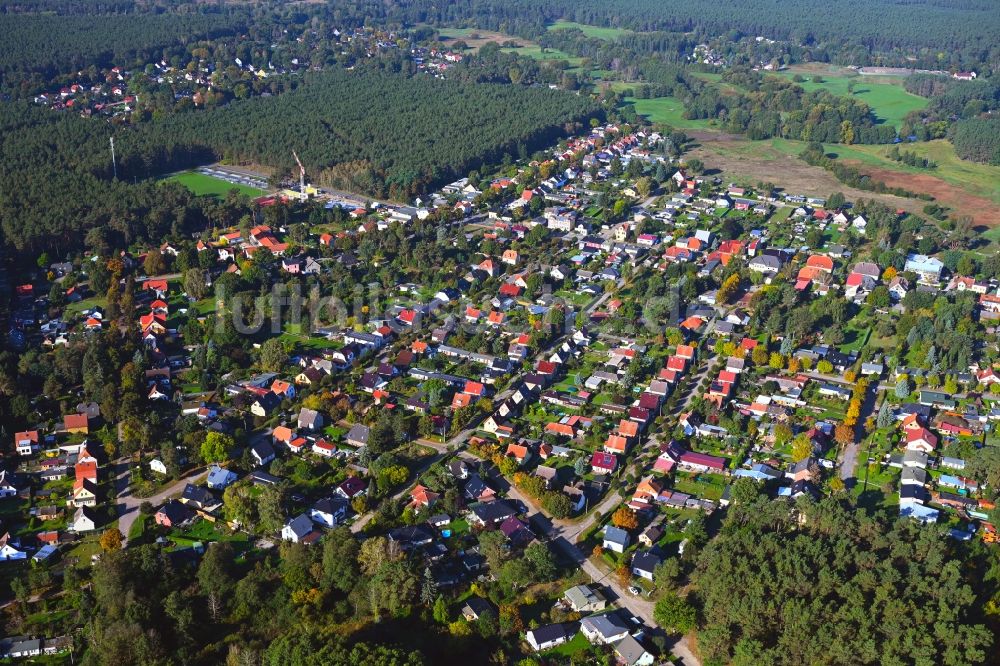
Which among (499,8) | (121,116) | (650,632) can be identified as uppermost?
(499,8)

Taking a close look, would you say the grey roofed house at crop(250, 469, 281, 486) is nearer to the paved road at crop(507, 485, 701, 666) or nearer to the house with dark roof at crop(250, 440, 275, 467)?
the house with dark roof at crop(250, 440, 275, 467)

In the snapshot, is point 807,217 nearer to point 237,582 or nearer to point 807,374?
point 807,374

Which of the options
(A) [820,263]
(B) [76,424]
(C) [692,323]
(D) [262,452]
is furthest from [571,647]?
(A) [820,263]

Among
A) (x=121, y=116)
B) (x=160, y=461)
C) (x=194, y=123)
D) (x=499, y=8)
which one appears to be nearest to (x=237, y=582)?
(x=160, y=461)

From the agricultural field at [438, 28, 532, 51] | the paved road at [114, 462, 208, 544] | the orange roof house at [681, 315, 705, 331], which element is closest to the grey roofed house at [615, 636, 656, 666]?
the paved road at [114, 462, 208, 544]

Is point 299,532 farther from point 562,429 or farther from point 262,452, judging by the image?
point 562,429

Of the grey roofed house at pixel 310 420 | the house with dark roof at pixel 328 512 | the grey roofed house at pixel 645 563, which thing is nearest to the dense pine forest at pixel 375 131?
the grey roofed house at pixel 310 420
